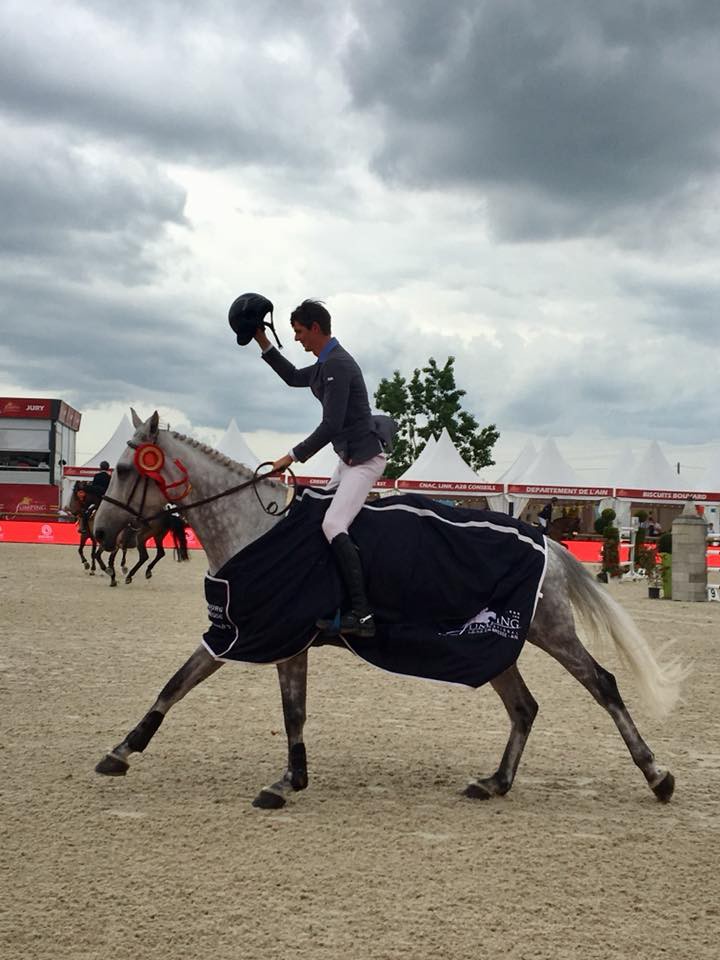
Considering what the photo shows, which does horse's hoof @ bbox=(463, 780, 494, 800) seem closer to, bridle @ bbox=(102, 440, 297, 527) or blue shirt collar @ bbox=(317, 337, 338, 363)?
bridle @ bbox=(102, 440, 297, 527)

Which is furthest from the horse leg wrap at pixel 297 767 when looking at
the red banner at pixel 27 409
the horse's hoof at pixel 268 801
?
the red banner at pixel 27 409

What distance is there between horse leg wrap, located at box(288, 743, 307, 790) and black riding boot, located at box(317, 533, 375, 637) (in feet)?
2.26

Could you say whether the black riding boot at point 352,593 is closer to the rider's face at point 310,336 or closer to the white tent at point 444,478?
the rider's face at point 310,336

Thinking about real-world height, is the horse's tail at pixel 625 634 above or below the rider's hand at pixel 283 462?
below

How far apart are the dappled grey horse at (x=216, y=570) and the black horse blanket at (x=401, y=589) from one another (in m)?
0.17

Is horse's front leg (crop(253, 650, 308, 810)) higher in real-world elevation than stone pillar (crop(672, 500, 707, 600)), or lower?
lower

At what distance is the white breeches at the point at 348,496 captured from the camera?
5.78 m

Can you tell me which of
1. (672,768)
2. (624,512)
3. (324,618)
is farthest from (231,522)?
(624,512)

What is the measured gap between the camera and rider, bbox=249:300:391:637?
226 inches

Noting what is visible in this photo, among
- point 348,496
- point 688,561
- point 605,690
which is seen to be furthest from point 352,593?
point 688,561

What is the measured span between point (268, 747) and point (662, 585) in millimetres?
16558

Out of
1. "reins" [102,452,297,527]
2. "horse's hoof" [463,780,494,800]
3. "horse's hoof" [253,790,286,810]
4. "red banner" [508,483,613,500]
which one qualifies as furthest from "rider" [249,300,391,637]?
"red banner" [508,483,613,500]

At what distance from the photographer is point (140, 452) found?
19.7 feet

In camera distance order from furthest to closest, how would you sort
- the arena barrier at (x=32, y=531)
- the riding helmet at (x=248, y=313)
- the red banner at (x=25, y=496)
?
the red banner at (x=25, y=496) < the arena barrier at (x=32, y=531) < the riding helmet at (x=248, y=313)
